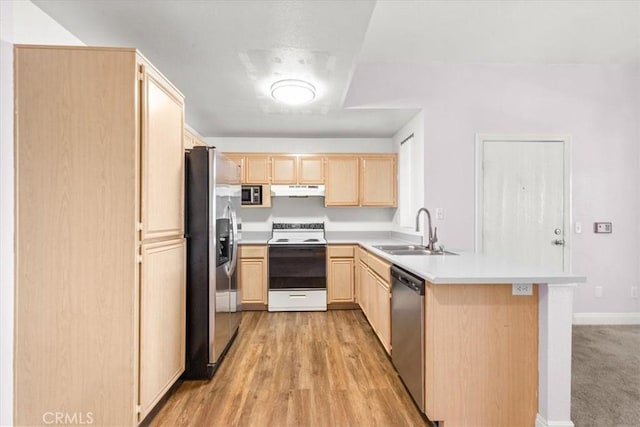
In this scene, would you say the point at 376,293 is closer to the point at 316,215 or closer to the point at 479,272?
the point at 479,272

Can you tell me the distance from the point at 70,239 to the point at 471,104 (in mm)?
3645

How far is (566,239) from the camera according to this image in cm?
324

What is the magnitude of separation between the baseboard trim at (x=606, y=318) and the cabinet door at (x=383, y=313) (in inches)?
95.2

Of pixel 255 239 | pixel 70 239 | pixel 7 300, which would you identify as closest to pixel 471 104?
pixel 255 239

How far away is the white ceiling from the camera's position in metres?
1.76

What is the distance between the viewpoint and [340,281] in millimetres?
3893

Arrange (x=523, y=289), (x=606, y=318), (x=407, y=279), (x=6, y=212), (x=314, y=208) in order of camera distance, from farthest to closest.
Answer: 1. (x=314, y=208)
2. (x=606, y=318)
3. (x=407, y=279)
4. (x=523, y=289)
5. (x=6, y=212)

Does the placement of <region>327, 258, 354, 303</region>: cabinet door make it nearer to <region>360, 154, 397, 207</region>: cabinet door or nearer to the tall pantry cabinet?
<region>360, 154, 397, 207</region>: cabinet door

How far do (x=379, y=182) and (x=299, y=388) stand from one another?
2793 millimetres

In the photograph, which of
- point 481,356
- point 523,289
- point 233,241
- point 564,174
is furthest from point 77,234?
point 564,174

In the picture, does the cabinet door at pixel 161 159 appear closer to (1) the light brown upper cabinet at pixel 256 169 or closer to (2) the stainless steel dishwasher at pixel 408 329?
(2) the stainless steel dishwasher at pixel 408 329

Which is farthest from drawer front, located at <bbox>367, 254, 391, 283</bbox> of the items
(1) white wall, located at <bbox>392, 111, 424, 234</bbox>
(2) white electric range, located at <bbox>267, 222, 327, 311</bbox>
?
(2) white electric range, located at <bbox>267, 222, 327, 311</bbox>

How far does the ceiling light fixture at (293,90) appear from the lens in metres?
2.53

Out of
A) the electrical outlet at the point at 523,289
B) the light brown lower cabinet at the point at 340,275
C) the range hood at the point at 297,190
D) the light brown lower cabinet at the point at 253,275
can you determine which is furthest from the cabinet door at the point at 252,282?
the electrical outlet at the point at 523,289
